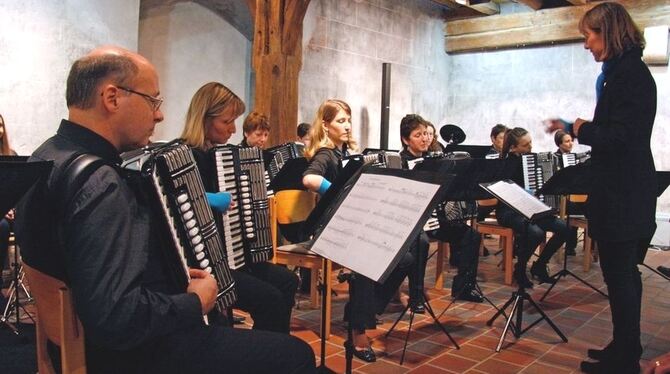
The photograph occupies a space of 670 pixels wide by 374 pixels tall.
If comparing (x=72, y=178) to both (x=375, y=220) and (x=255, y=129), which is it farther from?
(x=255, y=129)

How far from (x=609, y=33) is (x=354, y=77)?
647 cm

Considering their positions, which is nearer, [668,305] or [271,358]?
[271,358]

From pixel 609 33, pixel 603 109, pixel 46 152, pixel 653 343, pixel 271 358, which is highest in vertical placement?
pixel 609 33

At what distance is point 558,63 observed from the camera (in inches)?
385

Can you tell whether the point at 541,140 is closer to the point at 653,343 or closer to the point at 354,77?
the point at 354,77

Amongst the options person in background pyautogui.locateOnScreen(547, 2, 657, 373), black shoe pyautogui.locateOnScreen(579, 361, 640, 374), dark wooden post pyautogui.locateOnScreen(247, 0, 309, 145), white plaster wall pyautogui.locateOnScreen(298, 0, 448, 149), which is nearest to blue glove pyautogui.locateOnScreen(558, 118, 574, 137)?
person in background pyautogui.locateOnScreen(547, 2, 657, 373)

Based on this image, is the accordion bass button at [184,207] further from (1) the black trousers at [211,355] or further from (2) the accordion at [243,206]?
(2) the accordion at [243,206]

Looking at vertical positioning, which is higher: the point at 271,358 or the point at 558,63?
the point at 558,63

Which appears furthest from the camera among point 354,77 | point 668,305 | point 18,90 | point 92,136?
point 354,77

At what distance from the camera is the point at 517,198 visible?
3461mm

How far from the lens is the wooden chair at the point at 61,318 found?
1.40 meters

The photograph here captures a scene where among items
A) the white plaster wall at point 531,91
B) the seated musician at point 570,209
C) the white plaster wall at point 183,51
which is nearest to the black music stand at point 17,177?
the seated musician at point 570,209

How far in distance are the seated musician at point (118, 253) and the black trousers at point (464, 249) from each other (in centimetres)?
296

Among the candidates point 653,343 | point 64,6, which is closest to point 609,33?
point 653,343
